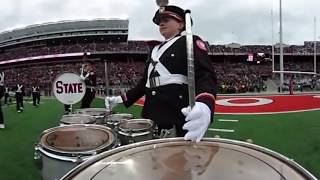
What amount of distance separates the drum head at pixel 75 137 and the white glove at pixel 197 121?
29.0 inches

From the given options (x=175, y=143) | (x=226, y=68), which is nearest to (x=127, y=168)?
(x=175, y=143)

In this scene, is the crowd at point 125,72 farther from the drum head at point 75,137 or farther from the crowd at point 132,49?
the drum head at point 75,137

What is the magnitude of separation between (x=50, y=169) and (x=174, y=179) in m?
1.29

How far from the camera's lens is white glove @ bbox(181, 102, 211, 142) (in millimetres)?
1690

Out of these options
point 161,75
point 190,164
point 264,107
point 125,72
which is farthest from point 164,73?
point 125,72

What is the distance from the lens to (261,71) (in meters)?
52.9

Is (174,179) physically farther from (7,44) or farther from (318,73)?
(7,44)

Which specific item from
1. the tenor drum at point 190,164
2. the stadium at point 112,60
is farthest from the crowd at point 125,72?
the tenor drum at point 190,164

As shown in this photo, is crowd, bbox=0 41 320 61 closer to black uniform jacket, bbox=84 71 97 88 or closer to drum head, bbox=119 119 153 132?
black uniform jacket, bbox=84 71 97 88

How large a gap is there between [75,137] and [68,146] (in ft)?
0.21

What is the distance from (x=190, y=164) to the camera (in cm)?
143

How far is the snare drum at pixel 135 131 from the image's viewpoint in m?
2.93

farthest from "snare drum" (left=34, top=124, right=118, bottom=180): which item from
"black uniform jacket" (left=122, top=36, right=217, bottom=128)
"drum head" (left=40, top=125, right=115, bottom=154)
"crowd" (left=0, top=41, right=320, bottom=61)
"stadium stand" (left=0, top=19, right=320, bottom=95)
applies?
"crowd" (left=0, top=41, right=320, bottom=61)

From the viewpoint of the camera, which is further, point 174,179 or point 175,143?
point 175,143
